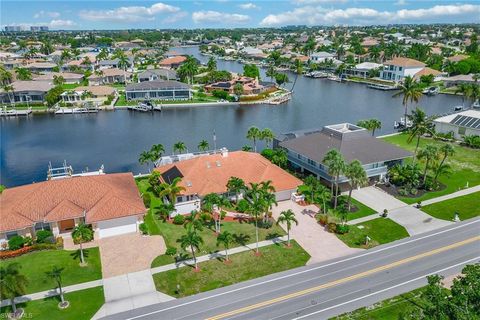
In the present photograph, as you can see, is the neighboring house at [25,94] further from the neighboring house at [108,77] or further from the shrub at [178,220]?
the shrub at [178,220]

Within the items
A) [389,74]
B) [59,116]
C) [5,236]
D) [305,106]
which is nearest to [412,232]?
[5,236]

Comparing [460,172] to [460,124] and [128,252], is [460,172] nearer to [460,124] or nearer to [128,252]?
[460,124]

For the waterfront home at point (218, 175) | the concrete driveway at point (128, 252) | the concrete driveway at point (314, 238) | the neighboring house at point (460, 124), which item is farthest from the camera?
the neighboring house at point (460, 124)

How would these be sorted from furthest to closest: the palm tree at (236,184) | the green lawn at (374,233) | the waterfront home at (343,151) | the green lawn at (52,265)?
the waterfront home at (343,151) < the palm tree at (236,184) < the green lawn at (374,233) < the green lawn at (52,265)

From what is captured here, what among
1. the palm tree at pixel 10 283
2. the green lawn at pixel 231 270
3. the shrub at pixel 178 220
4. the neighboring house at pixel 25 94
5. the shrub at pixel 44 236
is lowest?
the green lawn at pixel 231 270

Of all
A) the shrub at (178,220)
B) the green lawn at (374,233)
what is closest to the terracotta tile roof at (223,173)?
the shrub at (178,220)

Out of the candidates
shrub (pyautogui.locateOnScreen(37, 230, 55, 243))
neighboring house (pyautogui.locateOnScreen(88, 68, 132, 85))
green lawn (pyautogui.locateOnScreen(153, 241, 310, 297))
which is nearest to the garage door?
shrub (pyautogui.locateOnScreen(37, 230, 55, 243))

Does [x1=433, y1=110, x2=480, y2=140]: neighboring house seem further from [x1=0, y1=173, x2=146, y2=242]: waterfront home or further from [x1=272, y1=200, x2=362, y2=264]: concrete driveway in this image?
[x1=0, y1=173, x2=146, y2=242]: waterfront home
